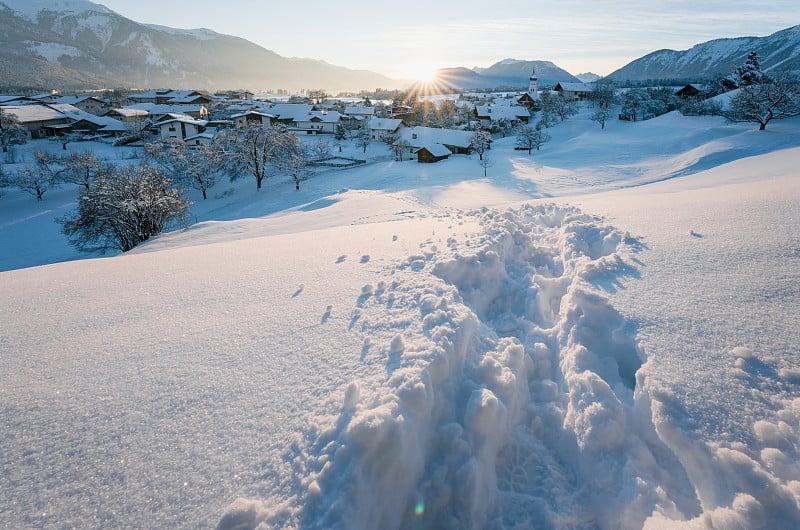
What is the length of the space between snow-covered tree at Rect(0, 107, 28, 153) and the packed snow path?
207ft

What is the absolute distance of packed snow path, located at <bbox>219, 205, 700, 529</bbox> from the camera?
9.78 ft

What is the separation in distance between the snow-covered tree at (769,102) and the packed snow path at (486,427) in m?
45.2

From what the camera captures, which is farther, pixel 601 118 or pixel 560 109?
pixel 560 109

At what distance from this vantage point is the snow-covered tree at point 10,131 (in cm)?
4512

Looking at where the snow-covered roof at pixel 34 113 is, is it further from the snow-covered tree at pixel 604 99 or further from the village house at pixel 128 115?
the snow-covered tree at pixel 604 99

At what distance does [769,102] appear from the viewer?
34875 mm

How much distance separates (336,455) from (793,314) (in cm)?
501

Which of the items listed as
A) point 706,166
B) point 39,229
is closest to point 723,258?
point 706,166

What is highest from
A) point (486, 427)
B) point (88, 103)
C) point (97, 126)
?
point (88, 103)

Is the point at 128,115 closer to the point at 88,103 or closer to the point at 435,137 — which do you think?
the point at 88,103

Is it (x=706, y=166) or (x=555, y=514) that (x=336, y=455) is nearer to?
(x=555, y=514)

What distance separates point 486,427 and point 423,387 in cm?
73

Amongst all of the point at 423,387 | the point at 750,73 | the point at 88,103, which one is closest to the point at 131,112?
the point at 88,103

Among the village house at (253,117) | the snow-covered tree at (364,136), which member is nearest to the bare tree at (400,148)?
the snow-covered tree at (364,136)
